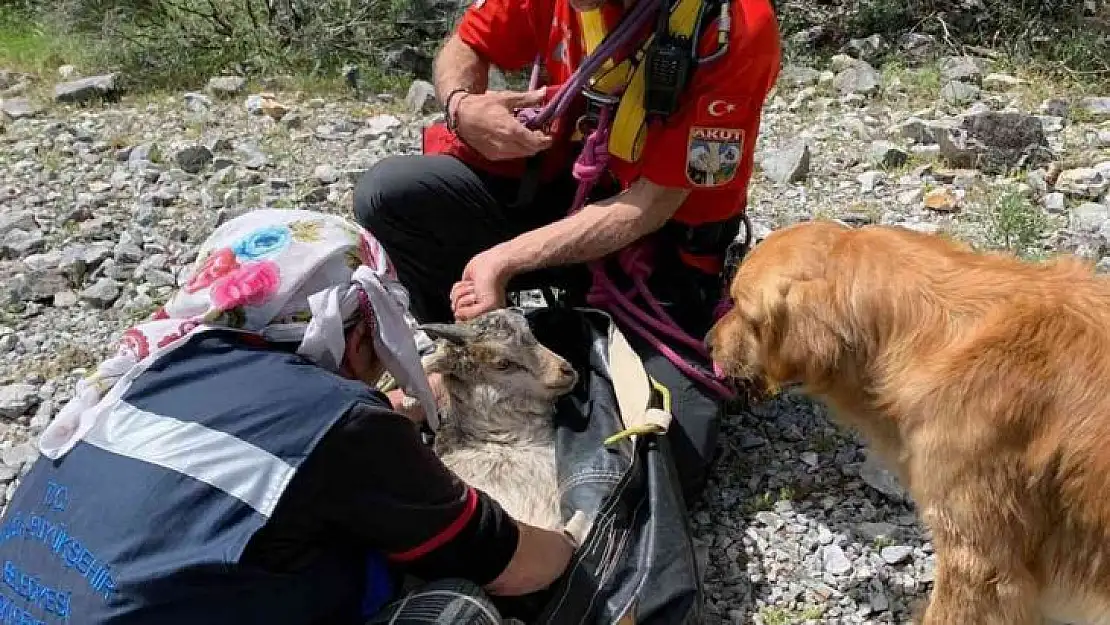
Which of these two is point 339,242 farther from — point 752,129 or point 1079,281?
point 1079,281

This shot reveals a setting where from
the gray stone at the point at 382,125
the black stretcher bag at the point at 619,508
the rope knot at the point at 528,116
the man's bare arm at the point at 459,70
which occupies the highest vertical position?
the man's bare arm at the point at 459,70

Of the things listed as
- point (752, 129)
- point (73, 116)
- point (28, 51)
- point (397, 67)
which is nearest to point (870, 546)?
point (752, 129)

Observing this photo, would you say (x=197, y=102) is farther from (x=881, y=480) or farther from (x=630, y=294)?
(x=881, y=480)

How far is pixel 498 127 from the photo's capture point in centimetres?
447

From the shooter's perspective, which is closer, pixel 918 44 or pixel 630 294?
pixel 630 294

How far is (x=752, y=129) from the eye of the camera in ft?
13.8

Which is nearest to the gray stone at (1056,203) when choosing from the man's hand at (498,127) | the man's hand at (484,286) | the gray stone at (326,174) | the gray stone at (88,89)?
the man's hand at (498,127)

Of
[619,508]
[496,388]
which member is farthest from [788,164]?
[619,508]

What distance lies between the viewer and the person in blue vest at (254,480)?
2402mm

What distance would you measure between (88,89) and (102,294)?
15.4 ft

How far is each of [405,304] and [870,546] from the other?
2.15 metres

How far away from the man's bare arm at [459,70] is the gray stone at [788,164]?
2433 millimetres

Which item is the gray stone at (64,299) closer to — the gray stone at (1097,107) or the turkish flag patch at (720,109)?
the turkish flag patch at (720,109)

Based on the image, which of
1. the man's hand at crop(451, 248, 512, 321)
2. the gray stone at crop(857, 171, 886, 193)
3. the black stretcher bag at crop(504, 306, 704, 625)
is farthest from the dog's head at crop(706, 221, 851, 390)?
the gray stone at crop(857, 171, 886, 193)
